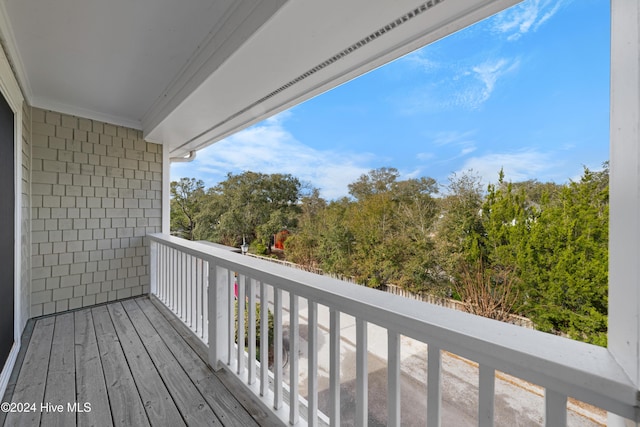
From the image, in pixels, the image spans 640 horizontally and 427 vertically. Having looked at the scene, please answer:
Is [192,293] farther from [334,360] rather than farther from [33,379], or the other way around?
[334,360]

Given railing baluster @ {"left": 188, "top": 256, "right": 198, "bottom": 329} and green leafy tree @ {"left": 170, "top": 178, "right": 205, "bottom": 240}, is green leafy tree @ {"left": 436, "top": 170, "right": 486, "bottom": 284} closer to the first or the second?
railing baluster @ {"left": 188, "top": 256, "right": 198, "bottom": 329}

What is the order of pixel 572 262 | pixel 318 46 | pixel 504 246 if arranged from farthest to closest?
1. pixel 318 46
2. pixel 504 246
3. pixel 572 262

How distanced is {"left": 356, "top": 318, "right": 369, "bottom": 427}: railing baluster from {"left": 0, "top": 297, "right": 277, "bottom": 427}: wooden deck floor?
0.65m

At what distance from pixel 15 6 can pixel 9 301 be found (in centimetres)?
198

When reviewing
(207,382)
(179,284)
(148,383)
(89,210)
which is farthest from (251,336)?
(89,210)

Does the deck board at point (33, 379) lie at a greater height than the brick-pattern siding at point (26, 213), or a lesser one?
lesser

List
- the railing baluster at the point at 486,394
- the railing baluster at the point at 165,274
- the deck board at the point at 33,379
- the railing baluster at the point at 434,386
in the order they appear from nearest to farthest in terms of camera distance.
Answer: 1. the railing baluster at the point at 486,394
2. the railing baluster at the point at 434,386
3. the deck board at the point at 33,379
4. the railing baluster at the point at 165,274

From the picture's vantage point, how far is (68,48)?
1989 millimetres

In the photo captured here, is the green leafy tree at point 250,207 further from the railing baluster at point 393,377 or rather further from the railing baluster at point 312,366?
the railing baluster at point 393,377

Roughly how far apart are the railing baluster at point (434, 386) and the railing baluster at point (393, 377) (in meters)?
0.12

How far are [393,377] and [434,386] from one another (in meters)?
0.14

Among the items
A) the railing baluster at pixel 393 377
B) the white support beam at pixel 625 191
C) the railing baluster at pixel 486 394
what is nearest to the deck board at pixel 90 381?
the railing baluster at pixel 393 377

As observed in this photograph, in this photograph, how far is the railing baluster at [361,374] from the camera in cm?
101

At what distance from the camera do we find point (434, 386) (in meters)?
0.81
